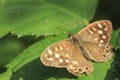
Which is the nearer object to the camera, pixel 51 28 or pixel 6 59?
pixel 51 28

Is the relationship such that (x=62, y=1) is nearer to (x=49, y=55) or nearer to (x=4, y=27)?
(x=4, y=27)

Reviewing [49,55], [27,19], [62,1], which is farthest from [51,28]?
[49,55]

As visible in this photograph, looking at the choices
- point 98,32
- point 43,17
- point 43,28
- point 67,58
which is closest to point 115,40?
point 98,32

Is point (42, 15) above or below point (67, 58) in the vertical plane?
below

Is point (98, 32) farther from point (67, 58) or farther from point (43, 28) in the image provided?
point (43, 28)

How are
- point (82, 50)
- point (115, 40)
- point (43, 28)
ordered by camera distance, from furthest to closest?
1. point (43, 28)
2. point (115, 40)
3. point (82, 50)

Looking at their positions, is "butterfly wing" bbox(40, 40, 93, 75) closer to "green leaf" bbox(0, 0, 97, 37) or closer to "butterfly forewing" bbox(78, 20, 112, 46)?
"butterfly forewing" bbox(78, 20, 112, 46)

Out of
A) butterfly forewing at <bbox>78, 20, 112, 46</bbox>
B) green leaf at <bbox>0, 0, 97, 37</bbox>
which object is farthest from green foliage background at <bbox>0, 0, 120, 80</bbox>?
butterfly forewing at <bbox>78, 20, 112, 46</bbox>
